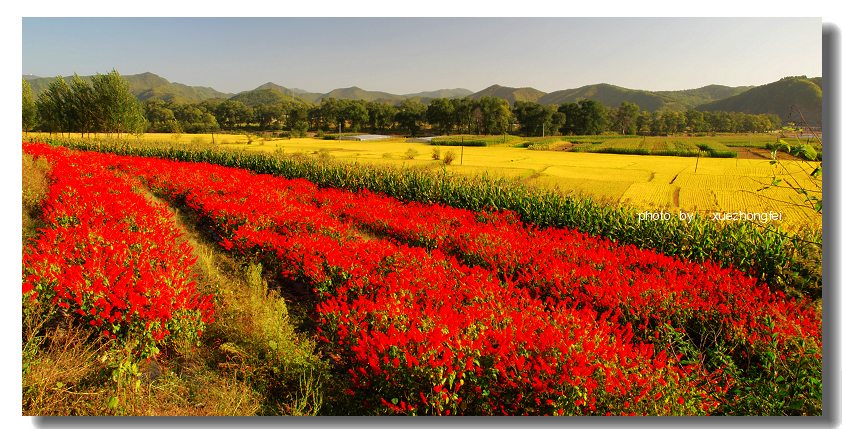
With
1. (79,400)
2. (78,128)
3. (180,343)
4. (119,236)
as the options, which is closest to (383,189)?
(119,236)

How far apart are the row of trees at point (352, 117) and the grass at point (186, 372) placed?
5.07 m

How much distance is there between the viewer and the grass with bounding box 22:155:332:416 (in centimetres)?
362

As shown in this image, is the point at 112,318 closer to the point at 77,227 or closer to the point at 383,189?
the point at 77,227

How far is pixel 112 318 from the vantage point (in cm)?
412

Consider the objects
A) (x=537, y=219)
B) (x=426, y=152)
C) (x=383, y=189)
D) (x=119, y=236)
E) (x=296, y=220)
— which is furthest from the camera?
(x=426, y=152)

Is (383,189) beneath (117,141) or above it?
beneath

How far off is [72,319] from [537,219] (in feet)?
29.8

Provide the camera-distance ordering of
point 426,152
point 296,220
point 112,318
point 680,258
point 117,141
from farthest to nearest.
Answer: point 426,152 → point 117,141 → point 296,220 → point 680,258 → point 112,318

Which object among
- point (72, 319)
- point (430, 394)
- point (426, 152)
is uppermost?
point (426, 152)

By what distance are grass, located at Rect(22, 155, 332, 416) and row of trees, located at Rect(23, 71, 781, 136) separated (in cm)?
507

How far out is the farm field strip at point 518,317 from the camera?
3523 mm

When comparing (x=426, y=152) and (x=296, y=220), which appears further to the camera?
(x=426, y=152)

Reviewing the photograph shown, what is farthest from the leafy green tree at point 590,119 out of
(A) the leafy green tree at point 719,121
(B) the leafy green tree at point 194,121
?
(B) the leafy green tree at point 194,121

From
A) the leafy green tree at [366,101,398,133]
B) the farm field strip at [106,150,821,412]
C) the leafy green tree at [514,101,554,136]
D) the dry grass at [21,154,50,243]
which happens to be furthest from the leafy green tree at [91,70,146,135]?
the leafy green tree at [514,101,554,136]
